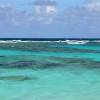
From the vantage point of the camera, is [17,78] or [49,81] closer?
[49,81]

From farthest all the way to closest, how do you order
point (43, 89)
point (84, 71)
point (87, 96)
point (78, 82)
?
1. point (84, 71)
2. point (78, 82)
3. point (43, 89)
4. point (87, 96)

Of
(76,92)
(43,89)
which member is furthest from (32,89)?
(76,92)

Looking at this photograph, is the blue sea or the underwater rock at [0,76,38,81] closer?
the blue sea

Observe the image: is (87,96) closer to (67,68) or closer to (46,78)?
(46,78)

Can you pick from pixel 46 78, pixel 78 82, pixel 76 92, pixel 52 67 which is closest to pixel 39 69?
pixel 52 67

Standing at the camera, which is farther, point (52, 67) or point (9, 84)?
point (52, 67)

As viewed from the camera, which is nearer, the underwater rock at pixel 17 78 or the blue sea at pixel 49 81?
the blue sea at pixel 49 81

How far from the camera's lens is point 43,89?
32.3ft

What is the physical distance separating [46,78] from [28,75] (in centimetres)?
67

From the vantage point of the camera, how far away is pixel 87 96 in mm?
9133

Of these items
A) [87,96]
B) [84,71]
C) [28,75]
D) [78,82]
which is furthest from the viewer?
[84,71]

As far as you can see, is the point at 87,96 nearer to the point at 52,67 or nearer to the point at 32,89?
the point at 32,89

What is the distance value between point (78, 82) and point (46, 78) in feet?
3.16

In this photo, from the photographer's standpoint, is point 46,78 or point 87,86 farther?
point 46,78
